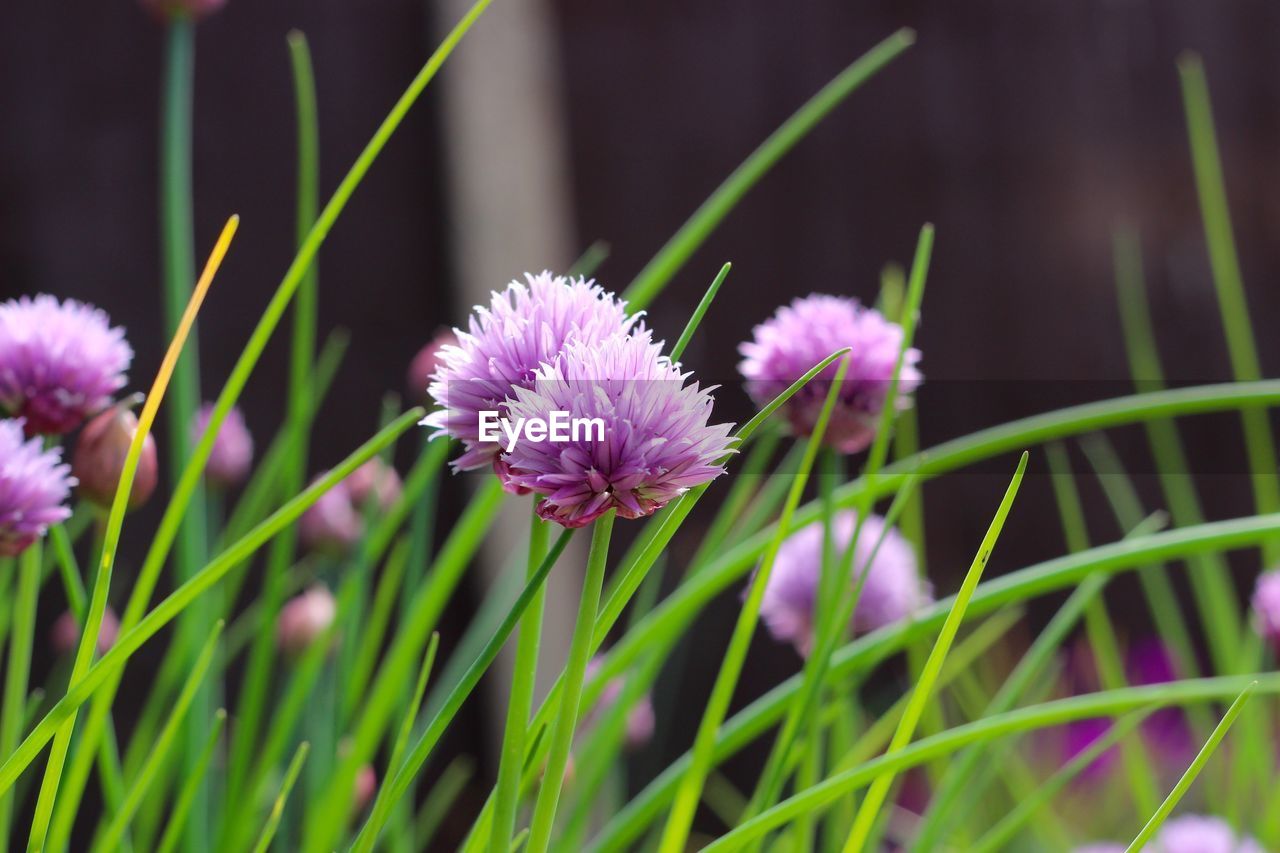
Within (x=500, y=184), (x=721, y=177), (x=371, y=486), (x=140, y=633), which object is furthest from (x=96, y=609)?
(x=721, y=177)

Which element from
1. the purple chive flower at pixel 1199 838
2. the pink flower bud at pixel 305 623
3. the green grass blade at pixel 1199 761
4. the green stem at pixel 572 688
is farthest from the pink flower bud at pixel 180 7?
the purple chive flower at pixel 1199 838

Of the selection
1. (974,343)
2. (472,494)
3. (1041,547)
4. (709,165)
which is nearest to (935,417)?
(974,343)

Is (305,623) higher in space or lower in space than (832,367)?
lower

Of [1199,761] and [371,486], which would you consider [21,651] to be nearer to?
[371,486]

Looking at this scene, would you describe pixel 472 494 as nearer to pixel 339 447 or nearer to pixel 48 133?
pixel 339 447

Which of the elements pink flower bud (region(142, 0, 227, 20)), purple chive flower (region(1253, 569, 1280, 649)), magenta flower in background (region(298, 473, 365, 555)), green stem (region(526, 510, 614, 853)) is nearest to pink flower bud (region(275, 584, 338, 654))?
magenta flower in background (region(298, 473, 365, 555))
